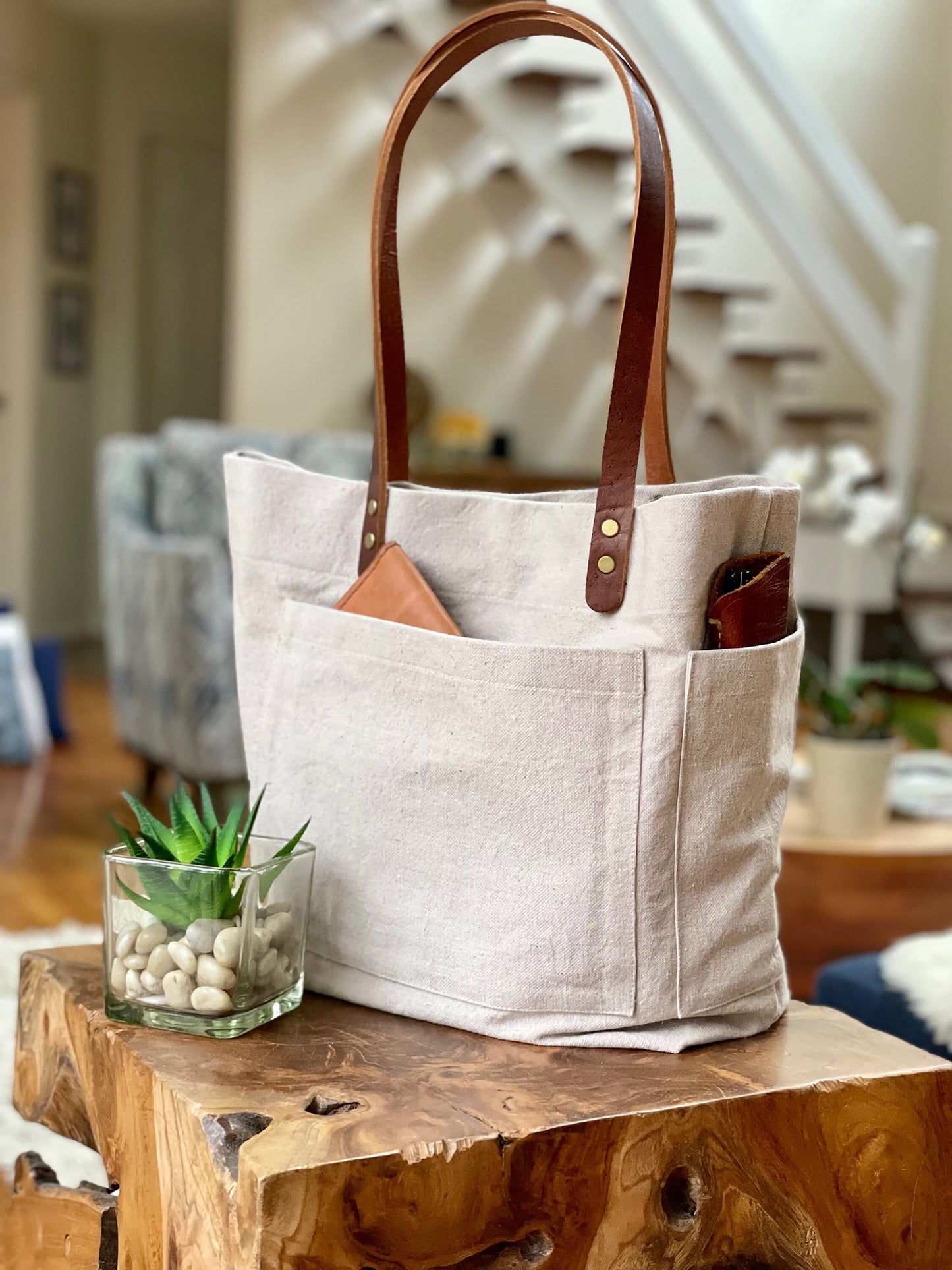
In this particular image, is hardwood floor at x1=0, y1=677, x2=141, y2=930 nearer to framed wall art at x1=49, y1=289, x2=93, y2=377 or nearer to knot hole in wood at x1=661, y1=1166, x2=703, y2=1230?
A: knot hole in wood at x1=661, y1=1166, x2=703, y2=1230

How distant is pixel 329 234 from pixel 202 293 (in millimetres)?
1576

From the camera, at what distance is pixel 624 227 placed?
5.25 metres

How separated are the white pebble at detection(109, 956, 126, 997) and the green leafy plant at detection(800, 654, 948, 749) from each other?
1.36 m

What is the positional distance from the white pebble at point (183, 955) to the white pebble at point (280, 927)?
1.7 inches

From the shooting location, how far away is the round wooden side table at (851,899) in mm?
1937

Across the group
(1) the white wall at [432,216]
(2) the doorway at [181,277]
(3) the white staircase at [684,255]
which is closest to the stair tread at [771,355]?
(3) the white staircase at [684,255]

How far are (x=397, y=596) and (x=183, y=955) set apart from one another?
0.24 meters

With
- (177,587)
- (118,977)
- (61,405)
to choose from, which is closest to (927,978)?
(118,977)

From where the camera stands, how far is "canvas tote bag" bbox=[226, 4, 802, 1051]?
793mm

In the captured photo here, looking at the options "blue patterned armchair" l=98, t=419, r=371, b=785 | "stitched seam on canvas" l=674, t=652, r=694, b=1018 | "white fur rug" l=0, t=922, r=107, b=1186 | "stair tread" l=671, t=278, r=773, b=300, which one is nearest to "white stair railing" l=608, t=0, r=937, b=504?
"stair tread" l=671, t=278, r=773, b=300

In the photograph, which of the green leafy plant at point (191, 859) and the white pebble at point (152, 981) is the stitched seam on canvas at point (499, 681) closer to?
the green leafy plant at point (191, 859)

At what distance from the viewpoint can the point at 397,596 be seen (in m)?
0.86

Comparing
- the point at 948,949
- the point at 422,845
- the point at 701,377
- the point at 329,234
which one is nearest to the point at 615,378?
the point at 422,845

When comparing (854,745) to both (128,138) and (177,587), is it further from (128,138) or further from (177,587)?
(128,138)
